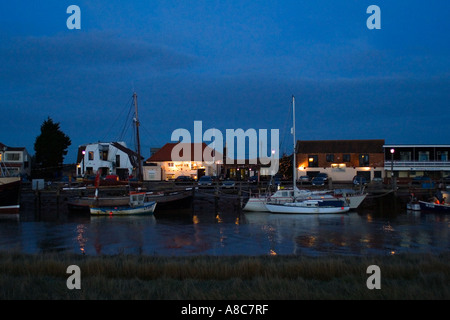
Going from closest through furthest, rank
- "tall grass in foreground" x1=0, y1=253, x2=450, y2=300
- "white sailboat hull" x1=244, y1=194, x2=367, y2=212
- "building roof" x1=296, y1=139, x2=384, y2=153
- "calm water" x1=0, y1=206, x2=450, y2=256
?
"tall grass in foreground" x1=0, y1=253, x2=450, y2=300 → "calm water" x1=0, y1=206, x2=450, y2=256 → "white sailboat hull" x1=244, y1=194, x2=367, y2=212 → "building roof" x1=296, y1=139, x2=384, y2=153

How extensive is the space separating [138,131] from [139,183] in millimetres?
6846

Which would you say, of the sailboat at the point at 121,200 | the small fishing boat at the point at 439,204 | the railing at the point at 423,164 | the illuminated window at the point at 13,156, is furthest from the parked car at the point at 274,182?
the illuminated window at the point at 13,156

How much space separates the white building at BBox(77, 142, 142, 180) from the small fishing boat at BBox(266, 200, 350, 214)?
42.5 m

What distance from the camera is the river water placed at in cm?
2633

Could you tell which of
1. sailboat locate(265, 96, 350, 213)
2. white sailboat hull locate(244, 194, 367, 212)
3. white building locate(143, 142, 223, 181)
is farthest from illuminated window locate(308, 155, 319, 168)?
sailboat locate(265, 96, 350, 213)

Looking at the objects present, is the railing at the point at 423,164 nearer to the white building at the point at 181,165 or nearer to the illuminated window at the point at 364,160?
the illuminated window at the point at 364,160

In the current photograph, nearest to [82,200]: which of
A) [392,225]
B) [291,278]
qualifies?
[392,225]

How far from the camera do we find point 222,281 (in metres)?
13.2

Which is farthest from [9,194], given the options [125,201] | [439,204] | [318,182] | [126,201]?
[439,204]

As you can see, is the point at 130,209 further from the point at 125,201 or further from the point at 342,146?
the point at 342,146

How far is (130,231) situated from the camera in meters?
35.5

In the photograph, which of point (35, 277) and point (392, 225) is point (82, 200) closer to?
point (392, 225)

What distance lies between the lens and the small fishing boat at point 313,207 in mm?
46562

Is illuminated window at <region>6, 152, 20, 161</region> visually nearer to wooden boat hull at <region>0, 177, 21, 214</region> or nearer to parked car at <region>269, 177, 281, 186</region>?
wooden boat hull at <region>0, 177, 21, 214</region>
